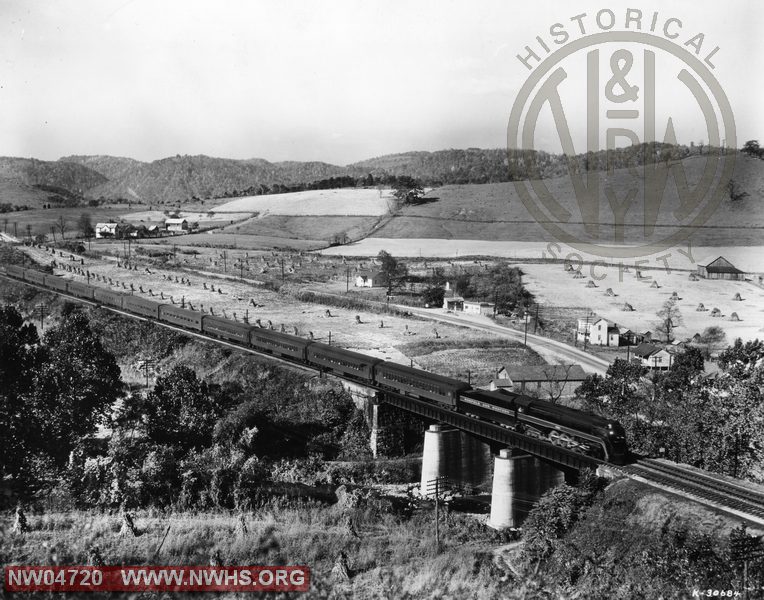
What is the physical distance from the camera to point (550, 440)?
3700 cm

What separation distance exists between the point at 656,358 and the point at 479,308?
28.6 m

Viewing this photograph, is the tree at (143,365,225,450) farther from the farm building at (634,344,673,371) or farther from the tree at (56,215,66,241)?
the tree at (56,215,66,241)

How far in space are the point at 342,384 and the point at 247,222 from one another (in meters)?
139

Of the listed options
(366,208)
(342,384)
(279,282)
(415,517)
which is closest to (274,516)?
(415,517)

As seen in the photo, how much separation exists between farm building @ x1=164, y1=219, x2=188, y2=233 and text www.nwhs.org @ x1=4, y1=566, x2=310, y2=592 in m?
155

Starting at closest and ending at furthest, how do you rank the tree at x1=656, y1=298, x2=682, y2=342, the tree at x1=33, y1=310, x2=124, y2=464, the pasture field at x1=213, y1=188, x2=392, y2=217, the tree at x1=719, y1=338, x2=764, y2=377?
the tree at x1=33, y1=310, x2=124, y2=464
the tree at x1=719, y1=338, x2=764, y2=377
the tree at x1=656, y1=298, x2=682, y2=342
the pasture field at x1=213, y1=188, x2=392, y2=217

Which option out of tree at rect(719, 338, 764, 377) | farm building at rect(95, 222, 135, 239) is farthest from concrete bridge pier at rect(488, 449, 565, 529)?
farm building at rect(95, 222, 135, 239)

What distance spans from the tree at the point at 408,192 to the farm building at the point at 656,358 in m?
115

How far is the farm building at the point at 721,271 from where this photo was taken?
340ft

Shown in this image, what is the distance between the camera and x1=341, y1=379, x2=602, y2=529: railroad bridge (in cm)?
3556

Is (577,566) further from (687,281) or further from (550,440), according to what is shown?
(687,281)

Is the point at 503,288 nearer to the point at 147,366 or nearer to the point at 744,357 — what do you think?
the point at 744,357

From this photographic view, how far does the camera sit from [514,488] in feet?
117

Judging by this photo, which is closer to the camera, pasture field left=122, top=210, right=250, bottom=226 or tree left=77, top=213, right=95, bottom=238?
tree left=77, top=213, right=95, bottom=238
